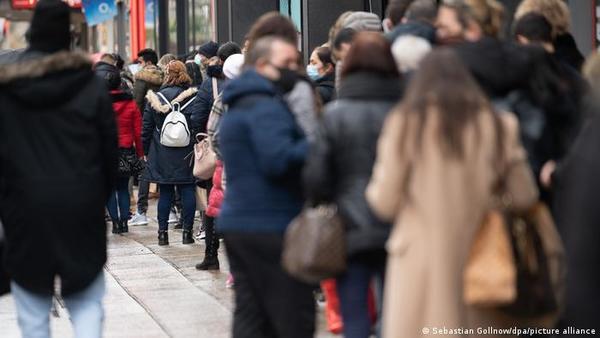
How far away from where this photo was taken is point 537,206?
5.68 m

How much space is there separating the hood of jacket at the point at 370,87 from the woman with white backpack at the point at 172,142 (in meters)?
7.03

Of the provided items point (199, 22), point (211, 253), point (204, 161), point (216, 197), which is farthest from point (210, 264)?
point (199, 22)

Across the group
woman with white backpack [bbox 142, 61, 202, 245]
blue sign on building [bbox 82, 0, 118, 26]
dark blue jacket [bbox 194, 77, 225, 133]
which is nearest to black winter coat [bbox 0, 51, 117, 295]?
dark blue jacket [bbox 194, 77, 225, 133]

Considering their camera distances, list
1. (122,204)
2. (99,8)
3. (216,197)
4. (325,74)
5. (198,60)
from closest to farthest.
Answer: (325,74) < (216,197) < (122,204) < (198,60) < (99,8)

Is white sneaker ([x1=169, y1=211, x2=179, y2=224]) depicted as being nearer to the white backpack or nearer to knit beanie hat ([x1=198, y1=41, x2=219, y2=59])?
knit beanie hat ([x1=198, y1=41, x2=219, y2=59])

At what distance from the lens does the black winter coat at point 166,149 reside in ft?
43.3

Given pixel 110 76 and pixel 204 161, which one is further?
pixel 110 76

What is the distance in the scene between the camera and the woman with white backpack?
43.1 ft

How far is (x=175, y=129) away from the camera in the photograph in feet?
43.0

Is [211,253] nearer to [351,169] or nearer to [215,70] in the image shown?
[215,70]

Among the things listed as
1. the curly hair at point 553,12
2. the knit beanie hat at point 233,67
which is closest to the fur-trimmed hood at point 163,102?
the knit beanie hat at point 233,67

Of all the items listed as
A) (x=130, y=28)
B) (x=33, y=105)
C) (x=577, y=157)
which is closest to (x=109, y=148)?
(x=33, y=105)

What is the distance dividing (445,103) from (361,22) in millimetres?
2949

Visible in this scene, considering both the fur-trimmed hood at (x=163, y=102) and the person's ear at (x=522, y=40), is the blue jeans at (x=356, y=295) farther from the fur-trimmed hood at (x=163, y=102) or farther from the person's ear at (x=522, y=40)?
the fur-trimmed hood at (x=163, y=102)
